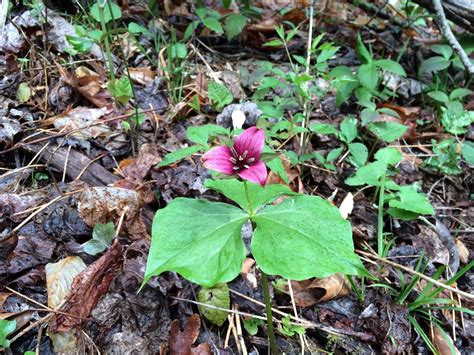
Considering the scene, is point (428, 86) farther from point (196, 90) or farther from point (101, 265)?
point (101, 265)

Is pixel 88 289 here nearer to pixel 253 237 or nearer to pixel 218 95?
pixel 253 237

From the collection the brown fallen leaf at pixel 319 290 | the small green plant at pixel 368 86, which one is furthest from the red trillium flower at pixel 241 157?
the small green plant at pixel 368 86

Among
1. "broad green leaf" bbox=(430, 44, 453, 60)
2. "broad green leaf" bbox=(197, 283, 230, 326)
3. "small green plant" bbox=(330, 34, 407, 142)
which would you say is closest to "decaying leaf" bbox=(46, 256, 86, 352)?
"broad green leaf" bbox=(197, 283, 230, 326)

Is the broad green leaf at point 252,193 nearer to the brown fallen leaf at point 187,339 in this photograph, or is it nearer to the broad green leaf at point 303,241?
the broad green leaf at point 303,241

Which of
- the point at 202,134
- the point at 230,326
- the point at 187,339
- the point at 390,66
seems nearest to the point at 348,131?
the point at 390,66

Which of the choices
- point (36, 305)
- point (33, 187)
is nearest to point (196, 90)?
point (33, 187)

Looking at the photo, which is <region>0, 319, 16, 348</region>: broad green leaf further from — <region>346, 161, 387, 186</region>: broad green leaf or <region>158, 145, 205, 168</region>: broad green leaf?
<region>346, 161, 387, 186</region>: broad green leaf
